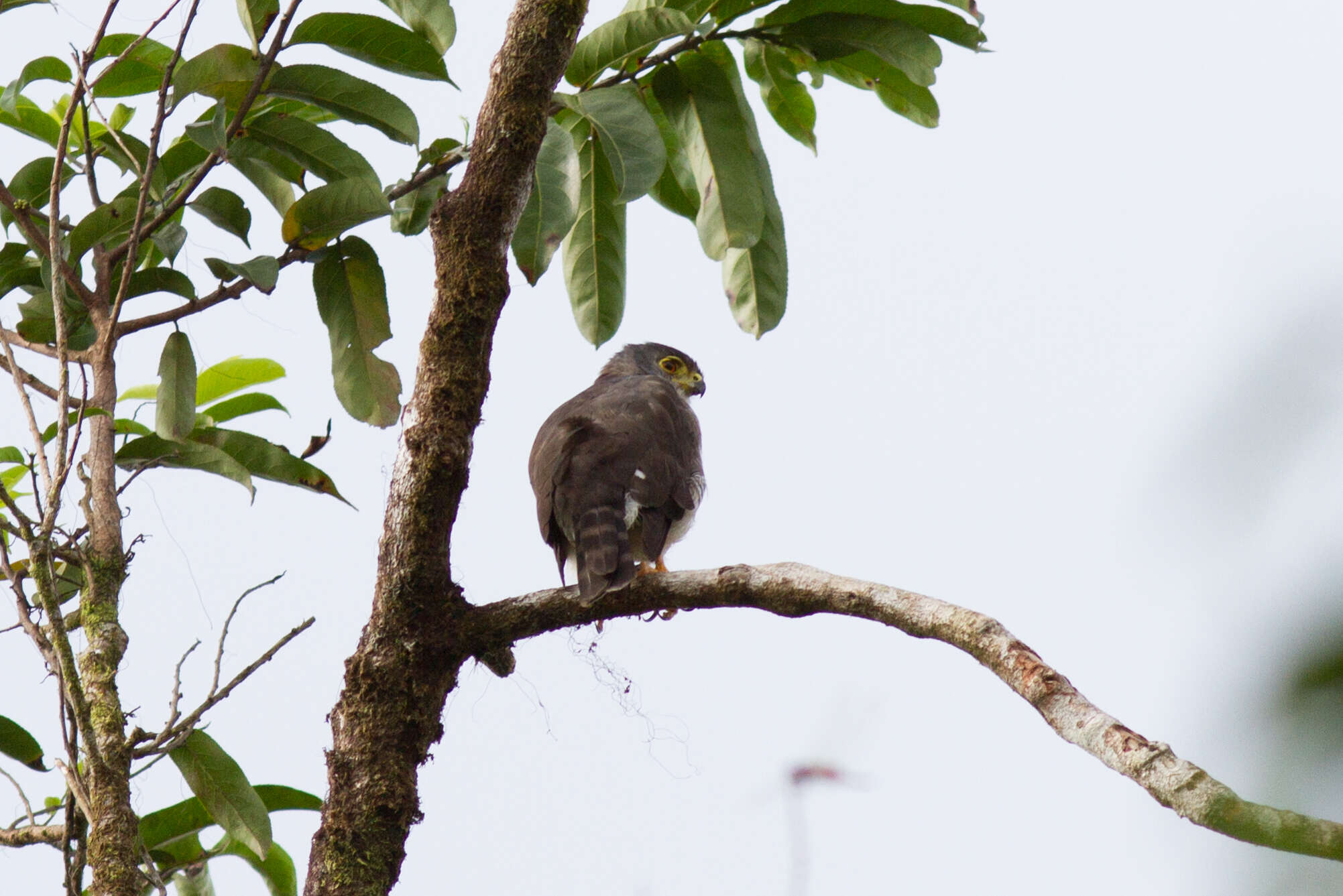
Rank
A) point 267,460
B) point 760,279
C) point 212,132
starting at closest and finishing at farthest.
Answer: point 212,132 → point 267,460 → point 760,279

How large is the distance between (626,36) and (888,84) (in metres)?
1.16

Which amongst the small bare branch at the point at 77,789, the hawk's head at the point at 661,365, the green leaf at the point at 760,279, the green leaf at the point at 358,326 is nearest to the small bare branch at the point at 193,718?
the small bare branch at the point at 77,789

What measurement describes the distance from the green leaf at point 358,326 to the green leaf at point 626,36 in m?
0.85

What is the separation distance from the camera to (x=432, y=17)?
324cm

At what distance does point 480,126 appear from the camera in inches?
127

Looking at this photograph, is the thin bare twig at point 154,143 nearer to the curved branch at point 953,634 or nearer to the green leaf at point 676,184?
the curved branch at point 953,634

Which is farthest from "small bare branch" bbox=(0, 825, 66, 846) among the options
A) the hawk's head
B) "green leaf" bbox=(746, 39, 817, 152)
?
the hawk's head

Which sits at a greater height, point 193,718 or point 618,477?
point 618,477

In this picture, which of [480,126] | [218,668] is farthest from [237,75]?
[218,668]

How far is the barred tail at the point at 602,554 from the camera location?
3514 mm

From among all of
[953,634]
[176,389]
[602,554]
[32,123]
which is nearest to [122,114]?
[32,123]

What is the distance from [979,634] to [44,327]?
2.84 metres

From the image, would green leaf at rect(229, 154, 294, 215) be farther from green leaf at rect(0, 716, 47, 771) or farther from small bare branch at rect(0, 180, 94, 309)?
green leaf at rect(0, 716, 47, 771)

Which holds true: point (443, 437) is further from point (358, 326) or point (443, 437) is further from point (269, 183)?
point (269, 183)
